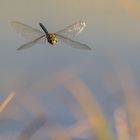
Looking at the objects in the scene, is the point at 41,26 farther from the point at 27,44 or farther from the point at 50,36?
the point at 27,44

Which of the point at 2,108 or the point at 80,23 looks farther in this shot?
the point at 80,23

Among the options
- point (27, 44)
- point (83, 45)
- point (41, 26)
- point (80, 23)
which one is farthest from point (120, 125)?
point (41, 26)

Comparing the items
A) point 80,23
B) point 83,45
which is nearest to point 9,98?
point 83,45

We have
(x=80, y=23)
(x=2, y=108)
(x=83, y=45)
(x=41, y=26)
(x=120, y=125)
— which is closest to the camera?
(x=120, y=125)

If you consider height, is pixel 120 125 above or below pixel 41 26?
below

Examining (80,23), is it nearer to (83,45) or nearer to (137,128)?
(83,45)

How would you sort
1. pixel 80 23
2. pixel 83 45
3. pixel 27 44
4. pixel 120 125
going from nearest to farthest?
pixel 120 125
pixel 27 44
pixel 83 45
pixel 80 23

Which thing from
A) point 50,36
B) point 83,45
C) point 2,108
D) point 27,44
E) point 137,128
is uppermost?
point 50,36

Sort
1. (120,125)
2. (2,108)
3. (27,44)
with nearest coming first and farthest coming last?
(120,125) < (2,108) < (27,44)

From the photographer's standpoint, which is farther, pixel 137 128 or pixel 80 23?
pixel 80 23
